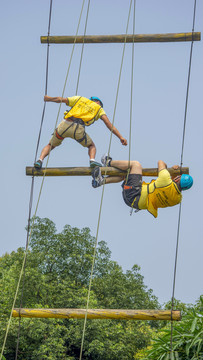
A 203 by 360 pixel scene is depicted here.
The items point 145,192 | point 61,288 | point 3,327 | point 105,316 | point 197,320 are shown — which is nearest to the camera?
point 105,316

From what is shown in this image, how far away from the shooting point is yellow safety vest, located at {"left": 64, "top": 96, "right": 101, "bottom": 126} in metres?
8.92

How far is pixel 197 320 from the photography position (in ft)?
31.7

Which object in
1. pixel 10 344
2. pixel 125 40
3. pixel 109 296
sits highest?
pixel 125 40

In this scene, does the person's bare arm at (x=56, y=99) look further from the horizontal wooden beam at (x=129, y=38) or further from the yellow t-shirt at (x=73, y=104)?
the horizontal wooden beam at (x=129, y=38)

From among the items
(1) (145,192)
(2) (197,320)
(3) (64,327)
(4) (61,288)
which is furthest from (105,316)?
(4) (61,288)

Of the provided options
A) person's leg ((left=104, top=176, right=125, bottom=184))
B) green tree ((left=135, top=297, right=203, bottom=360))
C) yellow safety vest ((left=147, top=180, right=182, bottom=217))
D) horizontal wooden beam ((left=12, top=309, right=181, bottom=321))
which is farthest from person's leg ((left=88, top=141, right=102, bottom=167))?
green tree ((left=135, top=297, right=203, bottom=360))

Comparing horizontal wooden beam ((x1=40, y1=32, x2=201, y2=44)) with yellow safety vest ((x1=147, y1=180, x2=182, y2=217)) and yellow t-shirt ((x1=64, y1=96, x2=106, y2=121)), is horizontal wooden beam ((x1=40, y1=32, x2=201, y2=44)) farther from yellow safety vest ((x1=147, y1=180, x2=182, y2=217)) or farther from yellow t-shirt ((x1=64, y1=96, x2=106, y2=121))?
yellow safety vest ((x1=147, y1=180, x2=182, y2=217))

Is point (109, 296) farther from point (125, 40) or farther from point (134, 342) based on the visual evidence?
point (125, 40)

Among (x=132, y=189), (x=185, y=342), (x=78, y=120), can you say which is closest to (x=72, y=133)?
(x=78, y=120)

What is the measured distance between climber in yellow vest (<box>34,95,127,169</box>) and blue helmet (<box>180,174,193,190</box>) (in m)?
1.28

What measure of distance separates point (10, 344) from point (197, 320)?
43.1ft

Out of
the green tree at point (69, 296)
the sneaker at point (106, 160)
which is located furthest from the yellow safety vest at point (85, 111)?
the green tree at point (69, 296)

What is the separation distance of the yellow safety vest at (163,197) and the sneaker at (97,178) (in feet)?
2.17

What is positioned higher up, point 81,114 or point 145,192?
point 81,114
